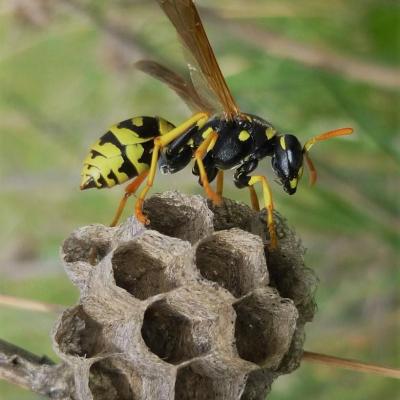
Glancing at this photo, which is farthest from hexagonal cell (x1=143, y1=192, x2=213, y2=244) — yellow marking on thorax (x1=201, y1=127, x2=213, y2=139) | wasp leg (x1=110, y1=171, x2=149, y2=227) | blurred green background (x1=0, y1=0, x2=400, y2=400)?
blurred green background (x1=0, y1=0, x2=400, y2=400)

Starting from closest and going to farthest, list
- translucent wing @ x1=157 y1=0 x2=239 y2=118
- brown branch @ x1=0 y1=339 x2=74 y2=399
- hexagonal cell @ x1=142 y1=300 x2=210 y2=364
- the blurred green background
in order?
brown branch @ x1=0 y1=339 x2=74 y2=399
hexagonal cell @ x1=142 y1=300 x2=210 y2=364
translucent wing @ x1=157 y1=0 x2=239 y2=118
the blurred green background

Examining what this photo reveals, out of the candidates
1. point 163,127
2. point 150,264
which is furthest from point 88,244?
point 163,127

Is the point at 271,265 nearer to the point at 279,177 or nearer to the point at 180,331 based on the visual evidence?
the point at 180,331

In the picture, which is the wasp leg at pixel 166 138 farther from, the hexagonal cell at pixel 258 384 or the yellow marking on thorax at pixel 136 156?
the hexagonal cell at pixel 258 384

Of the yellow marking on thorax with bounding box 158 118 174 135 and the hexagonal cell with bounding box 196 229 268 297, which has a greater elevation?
the yellow marking on thorax with bounding box 158 118 174 135

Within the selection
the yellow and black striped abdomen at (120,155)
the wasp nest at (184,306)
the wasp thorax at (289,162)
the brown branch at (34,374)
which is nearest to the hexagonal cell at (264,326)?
the wasp nest at (184,306)

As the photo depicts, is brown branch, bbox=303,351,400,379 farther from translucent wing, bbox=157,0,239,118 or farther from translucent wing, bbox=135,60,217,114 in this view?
translucent wing, bbox=135,60,217,114
